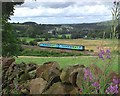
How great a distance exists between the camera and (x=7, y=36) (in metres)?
6.86

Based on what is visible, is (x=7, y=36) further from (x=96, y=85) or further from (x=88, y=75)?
(x=96, y=85)

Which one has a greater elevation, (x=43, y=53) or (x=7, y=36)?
(x=7, y=36)

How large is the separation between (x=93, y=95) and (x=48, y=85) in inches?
37.2

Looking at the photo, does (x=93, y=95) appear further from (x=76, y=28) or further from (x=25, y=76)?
(x=76, y=28)

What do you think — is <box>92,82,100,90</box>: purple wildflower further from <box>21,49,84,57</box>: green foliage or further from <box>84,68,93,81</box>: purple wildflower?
<box>21,49,84,57</box>: green foliage

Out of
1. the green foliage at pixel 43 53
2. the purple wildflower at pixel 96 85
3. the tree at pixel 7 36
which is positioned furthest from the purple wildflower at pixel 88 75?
the green foliage at pixel 43 53

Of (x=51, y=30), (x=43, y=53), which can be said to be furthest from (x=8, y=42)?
(x=43, y=53)

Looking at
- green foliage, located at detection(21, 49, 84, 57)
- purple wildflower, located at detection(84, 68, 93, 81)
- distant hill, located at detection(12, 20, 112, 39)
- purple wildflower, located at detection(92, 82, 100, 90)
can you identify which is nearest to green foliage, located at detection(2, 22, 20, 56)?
distant hill, located at detection(12, 20, 112, 39)

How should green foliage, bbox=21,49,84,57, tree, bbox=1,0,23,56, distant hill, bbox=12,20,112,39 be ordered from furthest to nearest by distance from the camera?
green foliage, bbox=21,49,84,57
tree, bbox=1,0,23,56
distant hill, bbox=12,20,112,39

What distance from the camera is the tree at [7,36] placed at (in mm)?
6766

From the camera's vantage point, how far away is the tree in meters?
6.77

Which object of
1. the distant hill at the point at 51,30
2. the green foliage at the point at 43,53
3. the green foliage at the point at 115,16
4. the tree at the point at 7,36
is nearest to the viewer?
the green foliage at the point at 115,16

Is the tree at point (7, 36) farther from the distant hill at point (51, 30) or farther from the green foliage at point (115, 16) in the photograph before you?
the green foliage at point (115, 16)

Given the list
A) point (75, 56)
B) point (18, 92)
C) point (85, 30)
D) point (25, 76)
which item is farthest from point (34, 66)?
point (75, 56)
